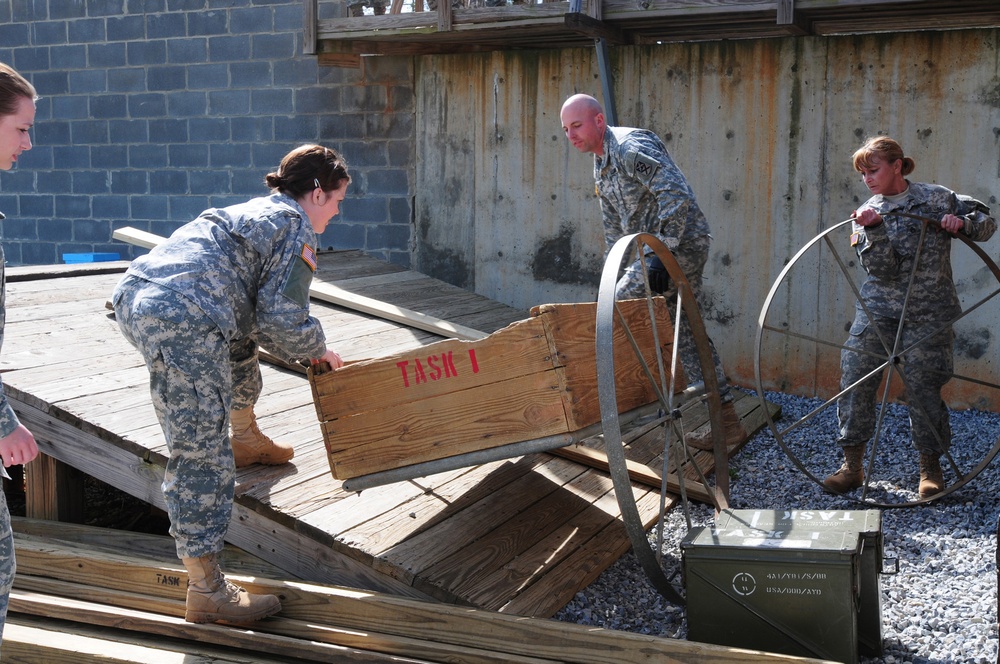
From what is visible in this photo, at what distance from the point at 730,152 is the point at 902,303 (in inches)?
90.0

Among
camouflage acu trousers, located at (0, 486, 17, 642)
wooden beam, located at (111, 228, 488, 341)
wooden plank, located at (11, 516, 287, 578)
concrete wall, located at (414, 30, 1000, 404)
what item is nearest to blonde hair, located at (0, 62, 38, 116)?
camouflage acu trousers, located at (0, 486, 17, 642)

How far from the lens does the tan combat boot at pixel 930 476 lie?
191 inches

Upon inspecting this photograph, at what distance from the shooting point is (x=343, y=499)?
402 cm

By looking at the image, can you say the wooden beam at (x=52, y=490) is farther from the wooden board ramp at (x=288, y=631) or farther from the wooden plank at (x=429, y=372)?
the wooden plank at (x=429, y=372)

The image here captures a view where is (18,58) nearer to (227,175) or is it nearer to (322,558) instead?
(227,175)

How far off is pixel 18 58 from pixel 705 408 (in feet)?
24.4

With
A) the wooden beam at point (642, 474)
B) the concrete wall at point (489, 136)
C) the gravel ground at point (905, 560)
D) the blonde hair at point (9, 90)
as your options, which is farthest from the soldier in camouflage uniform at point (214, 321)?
the concrete wall at point (489, 136)

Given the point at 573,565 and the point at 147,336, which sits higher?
the point at 147,336

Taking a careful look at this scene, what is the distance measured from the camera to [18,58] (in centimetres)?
969

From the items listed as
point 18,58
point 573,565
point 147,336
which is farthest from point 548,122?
point 18,58

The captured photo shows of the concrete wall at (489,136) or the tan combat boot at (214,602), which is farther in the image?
the concrete wall at (489,136)

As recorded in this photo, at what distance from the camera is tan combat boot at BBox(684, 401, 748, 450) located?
538 centimetres

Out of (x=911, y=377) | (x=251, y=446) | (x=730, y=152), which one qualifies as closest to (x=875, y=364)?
(x=911, y=377)

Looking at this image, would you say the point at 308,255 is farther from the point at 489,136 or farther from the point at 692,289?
the point at 489,136
